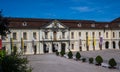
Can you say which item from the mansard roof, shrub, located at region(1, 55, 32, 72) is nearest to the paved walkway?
shrub, located at region(1, 55, 32, 72)

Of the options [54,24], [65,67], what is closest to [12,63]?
[65,67]

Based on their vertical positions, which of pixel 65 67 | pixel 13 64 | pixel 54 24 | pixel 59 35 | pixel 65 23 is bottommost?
pixel 65 67

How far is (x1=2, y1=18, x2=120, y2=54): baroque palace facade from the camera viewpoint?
184 ft

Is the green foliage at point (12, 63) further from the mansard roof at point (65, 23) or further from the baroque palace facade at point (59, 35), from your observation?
the mansard roof at point (65, 23)

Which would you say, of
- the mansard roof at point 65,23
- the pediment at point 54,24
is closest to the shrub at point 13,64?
the mansard roof at point 65,23

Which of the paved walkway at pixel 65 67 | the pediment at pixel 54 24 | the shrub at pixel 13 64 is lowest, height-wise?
the paved walkway at pixel 65 67

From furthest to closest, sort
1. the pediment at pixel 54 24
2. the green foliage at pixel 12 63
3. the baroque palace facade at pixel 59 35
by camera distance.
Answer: the pediment at pixel 54 24, the baroque palace facade at pixel 59 35, the green foliage at pixel 12 63

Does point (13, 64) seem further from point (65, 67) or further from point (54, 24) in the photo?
point (54, 24)

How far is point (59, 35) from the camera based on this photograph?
60562 millimetres

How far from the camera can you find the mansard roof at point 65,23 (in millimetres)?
56312

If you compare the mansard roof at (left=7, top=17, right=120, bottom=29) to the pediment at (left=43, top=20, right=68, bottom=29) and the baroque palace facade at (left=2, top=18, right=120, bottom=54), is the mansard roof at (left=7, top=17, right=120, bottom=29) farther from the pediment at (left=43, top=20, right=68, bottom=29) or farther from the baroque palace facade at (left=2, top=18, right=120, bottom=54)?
the pediment at (left=43, top=20, right=68, bottom=29)

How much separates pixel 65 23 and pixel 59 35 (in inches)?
150

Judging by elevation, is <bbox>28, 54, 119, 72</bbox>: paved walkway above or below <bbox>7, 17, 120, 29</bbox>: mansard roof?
below

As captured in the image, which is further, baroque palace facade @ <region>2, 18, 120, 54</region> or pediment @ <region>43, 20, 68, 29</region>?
pediment @ <region>43, 20, 68, 29</region>
